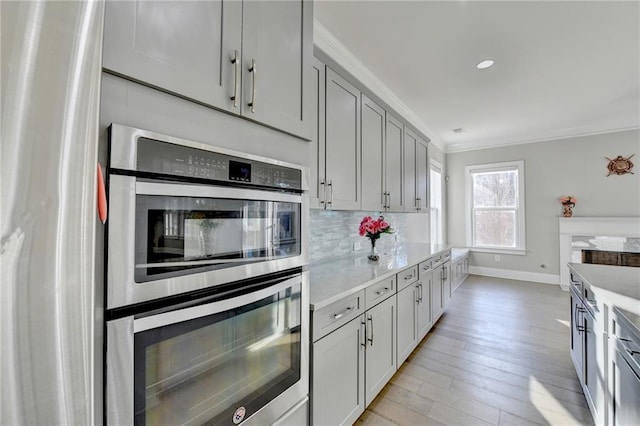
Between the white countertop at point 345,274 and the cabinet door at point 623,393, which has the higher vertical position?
the white countertop at point 345,274

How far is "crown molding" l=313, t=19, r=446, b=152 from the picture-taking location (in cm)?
220

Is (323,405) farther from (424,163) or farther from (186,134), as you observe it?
(424,163)

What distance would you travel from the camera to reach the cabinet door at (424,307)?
267cm

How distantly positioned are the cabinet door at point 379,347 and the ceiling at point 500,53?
7.16 ft

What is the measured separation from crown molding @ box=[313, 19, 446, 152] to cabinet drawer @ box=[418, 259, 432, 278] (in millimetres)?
1807

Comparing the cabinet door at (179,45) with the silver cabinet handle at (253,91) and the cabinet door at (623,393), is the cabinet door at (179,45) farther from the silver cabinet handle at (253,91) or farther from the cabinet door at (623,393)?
the cabinet door at (623,393)

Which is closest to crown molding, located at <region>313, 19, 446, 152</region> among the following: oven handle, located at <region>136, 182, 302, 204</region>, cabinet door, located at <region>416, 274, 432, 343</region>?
oven handle, located at <region>136, 182, 302, 204</region>

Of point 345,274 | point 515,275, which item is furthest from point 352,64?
point 515,275

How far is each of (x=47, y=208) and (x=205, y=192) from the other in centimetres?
42

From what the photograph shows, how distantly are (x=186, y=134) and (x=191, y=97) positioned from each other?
0.36 ft

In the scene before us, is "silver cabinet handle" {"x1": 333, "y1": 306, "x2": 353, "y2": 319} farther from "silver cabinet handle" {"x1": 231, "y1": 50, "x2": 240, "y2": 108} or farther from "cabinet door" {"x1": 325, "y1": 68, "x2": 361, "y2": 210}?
"silver cabinet handle" {"x1": 231, "y1": 50, "x2": 240, "y2": 108}

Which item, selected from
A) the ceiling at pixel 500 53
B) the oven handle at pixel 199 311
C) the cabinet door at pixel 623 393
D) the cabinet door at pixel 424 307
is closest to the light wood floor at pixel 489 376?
the cabinet door at pixel 424 307

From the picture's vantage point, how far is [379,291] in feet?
6.27

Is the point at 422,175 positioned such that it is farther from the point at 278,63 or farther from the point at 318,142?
the point at 278,63
